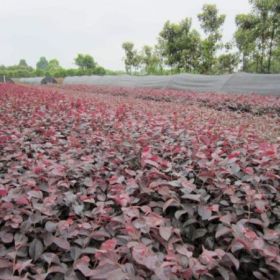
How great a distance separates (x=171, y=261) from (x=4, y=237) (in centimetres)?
59

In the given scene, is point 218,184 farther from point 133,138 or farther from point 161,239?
point 133,138

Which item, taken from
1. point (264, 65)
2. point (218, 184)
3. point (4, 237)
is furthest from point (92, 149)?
point (264, 65)

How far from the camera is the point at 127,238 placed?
3.74 ft

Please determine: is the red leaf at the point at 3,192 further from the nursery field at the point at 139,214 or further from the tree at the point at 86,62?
the tree at the point at 86,62

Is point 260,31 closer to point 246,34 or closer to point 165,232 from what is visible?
point 246,34

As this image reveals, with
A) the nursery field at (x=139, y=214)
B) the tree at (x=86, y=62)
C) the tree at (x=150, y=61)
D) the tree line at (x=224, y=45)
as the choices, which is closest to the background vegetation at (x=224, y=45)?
the tree line at (x=224, y=45)

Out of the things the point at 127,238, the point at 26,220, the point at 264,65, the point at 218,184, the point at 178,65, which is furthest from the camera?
the point at 178,65

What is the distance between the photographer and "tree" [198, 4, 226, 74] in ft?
59.1

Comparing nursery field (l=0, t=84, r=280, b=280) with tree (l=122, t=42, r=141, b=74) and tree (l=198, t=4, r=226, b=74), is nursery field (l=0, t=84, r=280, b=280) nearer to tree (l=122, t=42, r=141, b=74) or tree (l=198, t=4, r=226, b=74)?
tree (l=198, t=4, r=226, b=74)

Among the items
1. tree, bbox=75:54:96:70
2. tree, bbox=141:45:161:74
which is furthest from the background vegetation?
tree, bbox=75:54:96:70

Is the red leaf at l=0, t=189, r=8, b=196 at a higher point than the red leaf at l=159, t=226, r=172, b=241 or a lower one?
higher

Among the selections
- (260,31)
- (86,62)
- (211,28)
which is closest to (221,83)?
(260,31)

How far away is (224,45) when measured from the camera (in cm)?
1839

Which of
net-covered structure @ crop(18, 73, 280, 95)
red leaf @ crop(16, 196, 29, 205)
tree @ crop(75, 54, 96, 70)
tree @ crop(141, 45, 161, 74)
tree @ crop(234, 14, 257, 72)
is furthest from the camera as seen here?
tree @ crop(75, 54, 96, 70)
